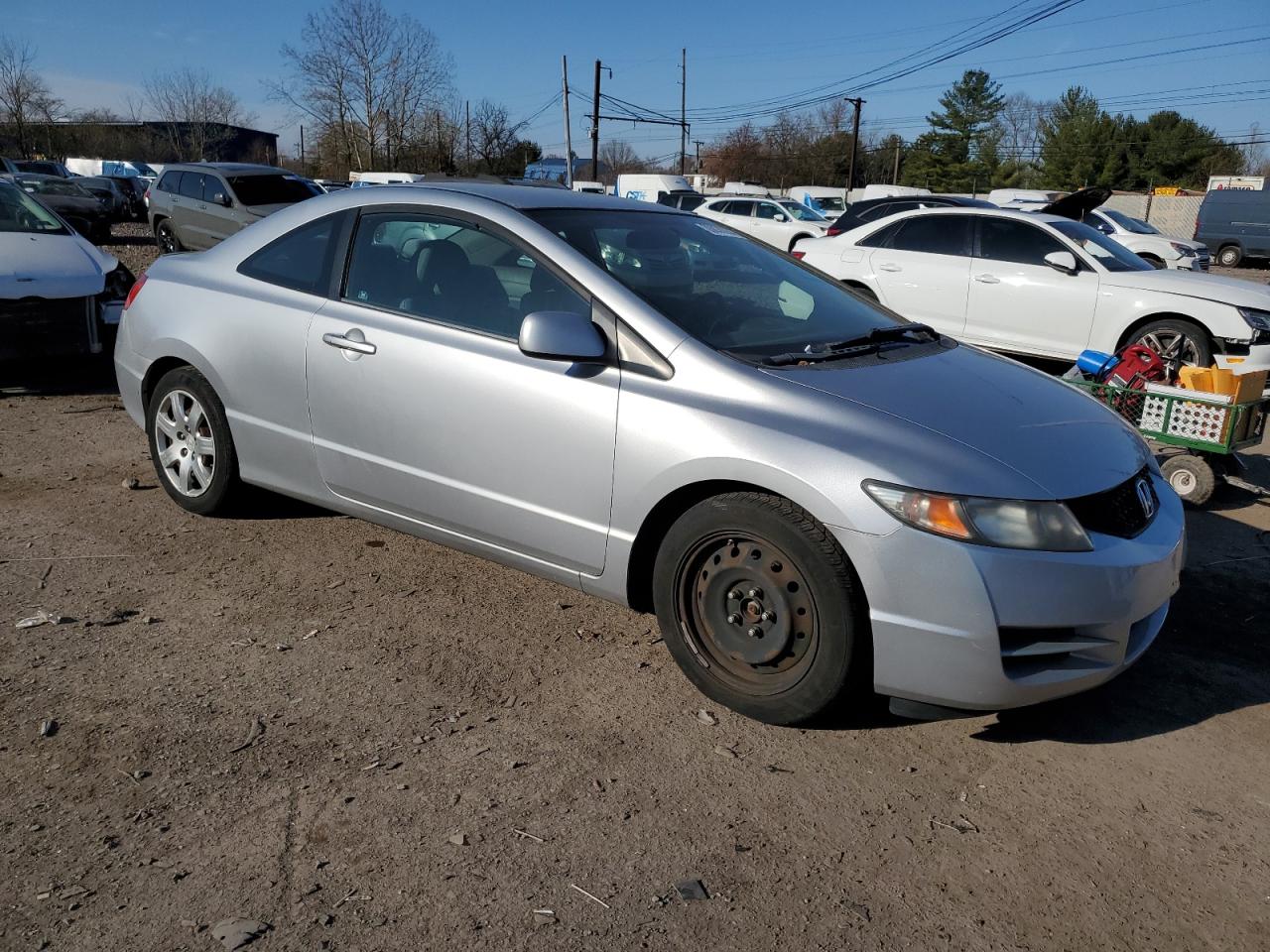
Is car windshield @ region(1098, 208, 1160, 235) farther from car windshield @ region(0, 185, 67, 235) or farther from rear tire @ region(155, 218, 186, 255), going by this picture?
car windshield @ region(0, 185, 67, 235)

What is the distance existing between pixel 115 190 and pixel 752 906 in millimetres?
30862

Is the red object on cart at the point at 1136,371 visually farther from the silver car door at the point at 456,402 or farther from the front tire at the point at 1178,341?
the silver car door at the point at 456,402

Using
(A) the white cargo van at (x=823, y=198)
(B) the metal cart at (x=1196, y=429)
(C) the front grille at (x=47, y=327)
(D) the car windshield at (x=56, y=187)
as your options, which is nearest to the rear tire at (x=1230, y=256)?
(A) the white cargo van at (x=823, y=198)

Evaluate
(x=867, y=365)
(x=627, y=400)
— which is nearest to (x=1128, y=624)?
(x=867, y=365)

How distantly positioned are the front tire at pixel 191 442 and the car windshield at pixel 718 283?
1.81m

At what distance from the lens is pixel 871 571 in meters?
2.92

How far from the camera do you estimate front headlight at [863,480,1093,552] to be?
113 inches

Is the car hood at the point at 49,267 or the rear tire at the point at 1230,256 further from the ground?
the car hood at the point at 49,267

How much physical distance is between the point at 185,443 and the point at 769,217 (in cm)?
2134

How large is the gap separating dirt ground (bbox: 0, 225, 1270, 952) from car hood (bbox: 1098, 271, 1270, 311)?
204 inches

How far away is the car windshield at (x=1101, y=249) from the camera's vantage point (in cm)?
912

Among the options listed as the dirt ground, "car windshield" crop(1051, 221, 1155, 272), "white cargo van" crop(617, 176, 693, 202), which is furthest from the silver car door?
"white cargo van" crop(617, 176, 693, 202)

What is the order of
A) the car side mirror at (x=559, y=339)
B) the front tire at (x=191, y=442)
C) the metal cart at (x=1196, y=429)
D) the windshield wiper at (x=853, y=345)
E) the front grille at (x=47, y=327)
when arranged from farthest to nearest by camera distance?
1. the front grille at (x=47, y=327)
2. the metal cart at (x=1196, y=429)
3. the front tire at (x=191, y=442)
4. the windshield wiper at (x=853, y=345)
5. the car side mirror at (x=559, y=339)

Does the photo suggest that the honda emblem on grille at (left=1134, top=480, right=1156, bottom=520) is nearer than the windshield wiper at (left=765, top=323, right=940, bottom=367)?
Yes
